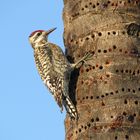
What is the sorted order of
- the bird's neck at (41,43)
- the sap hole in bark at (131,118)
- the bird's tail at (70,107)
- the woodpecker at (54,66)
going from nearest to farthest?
the sap hole in bark at (131,118), the bird's tail at (70,107), the woodpecker at (54,66), the bird's neck at (41,43)

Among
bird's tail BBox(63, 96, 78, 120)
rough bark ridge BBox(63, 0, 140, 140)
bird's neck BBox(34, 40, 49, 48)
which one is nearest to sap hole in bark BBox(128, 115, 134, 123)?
rough bark ridge BBox(63, 0, 140, 140)

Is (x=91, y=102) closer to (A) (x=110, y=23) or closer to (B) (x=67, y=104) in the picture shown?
(B) (x=67, y=104)

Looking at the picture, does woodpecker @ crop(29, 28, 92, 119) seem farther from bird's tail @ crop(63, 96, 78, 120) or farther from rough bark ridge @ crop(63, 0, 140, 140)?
rough bark ridge @ crop(63, 0, 140, 140)

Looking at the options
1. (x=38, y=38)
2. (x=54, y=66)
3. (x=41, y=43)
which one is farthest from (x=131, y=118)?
(x=38, y=38)

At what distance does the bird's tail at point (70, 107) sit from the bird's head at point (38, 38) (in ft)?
4.85

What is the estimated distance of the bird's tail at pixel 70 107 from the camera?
8586 mm

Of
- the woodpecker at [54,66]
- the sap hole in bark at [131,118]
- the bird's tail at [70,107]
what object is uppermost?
the woodpecker at [54,66]

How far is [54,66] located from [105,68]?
96 centimetres

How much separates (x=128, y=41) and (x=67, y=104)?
1.13m

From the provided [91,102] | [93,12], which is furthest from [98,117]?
[93,12]

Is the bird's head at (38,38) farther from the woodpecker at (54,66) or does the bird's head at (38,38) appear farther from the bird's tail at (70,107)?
the bird's tail at (70,107)

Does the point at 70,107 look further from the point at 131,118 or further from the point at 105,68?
the point at 131,118

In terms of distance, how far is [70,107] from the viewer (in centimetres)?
864

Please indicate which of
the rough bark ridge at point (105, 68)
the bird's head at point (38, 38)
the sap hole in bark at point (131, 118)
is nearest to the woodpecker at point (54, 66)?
the bird's head at point (38, 38)
